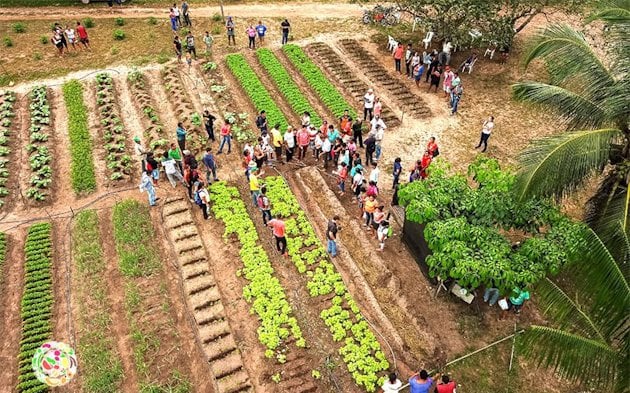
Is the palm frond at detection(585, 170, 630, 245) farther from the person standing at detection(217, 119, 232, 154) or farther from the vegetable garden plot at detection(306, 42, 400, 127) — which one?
the person standing at detection(217, 119, 232, 154)

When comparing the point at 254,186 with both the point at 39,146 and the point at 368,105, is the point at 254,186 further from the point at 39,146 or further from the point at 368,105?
the point at 39,146

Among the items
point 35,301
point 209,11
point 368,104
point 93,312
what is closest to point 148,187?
point 93,312

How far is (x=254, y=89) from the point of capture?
2403cm

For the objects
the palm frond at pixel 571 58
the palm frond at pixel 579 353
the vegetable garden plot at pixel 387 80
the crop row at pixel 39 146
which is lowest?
the crop row at pixel 39 146

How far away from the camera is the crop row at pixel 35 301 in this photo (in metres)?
13.1

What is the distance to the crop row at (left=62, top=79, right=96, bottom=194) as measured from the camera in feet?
62.6

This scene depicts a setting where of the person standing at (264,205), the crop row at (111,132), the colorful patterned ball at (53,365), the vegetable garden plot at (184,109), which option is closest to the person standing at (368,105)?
the person standing at (264,205)

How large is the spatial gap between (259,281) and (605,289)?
977cm

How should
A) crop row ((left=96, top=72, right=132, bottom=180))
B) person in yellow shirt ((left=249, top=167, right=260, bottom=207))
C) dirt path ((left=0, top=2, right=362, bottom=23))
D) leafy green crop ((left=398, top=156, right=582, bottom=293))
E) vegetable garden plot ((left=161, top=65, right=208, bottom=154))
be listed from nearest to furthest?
leafy green crop ((left=398, top=156, right=582, bottom=293)) < person in yellow shirt ((left=249, top=167, right=260, bottom=207)) < crop row ((left=96, top=72, right=132, bottom=180)) < vegetable garden plot ((left=161, top=65, right=208, bottom=154)) < dirt path ((left=0, top=2, right=362, bottom=23))

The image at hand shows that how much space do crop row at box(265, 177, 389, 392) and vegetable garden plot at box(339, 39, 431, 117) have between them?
28.0ft

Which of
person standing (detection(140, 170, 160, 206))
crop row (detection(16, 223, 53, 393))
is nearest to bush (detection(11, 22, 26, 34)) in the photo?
crop row (detection(16, 223, 53, 393))

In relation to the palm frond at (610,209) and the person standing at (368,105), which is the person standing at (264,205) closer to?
the person standing at (368,105)

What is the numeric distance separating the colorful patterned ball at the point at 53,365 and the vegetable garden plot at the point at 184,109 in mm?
10419

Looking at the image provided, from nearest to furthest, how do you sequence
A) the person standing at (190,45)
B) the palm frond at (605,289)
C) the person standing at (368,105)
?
the palm frond at (605,289)
the person standing at (368,105)
the person standing at (190,45)
